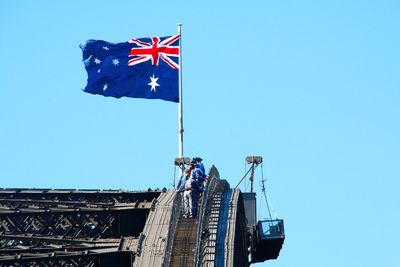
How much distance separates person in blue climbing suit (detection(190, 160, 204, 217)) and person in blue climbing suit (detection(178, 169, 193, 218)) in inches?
5.0

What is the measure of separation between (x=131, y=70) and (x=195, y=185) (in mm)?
14722

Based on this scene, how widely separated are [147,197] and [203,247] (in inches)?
301

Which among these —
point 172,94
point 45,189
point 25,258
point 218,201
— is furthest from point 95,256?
point 172,94

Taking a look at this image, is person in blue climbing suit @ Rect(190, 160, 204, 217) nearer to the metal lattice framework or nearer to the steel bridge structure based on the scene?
the steel bridge structure

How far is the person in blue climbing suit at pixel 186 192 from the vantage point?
5181 centimetres

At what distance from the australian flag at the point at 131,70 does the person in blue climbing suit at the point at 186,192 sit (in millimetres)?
13017

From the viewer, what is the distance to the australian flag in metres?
65.1

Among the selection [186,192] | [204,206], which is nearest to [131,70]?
[186,192]

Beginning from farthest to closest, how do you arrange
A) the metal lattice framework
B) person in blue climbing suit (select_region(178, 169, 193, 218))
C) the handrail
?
1. person in blue climbing suit (select_region(178, 169, 193, 218))
2. the metal lattice framework
3. the handrail

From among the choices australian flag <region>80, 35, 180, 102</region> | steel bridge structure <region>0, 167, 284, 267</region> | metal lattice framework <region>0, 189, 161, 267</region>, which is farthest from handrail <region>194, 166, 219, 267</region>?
australian flag <region>80, 35, 180, 102</region>

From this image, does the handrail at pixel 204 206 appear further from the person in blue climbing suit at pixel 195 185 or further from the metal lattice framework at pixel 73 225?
the metal lattice framework at pixel 73 225

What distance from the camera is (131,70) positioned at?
65750 mm

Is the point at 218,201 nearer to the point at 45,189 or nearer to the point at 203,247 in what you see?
the point at 203,247

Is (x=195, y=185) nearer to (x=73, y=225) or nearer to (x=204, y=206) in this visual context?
(x=204, y=206)
